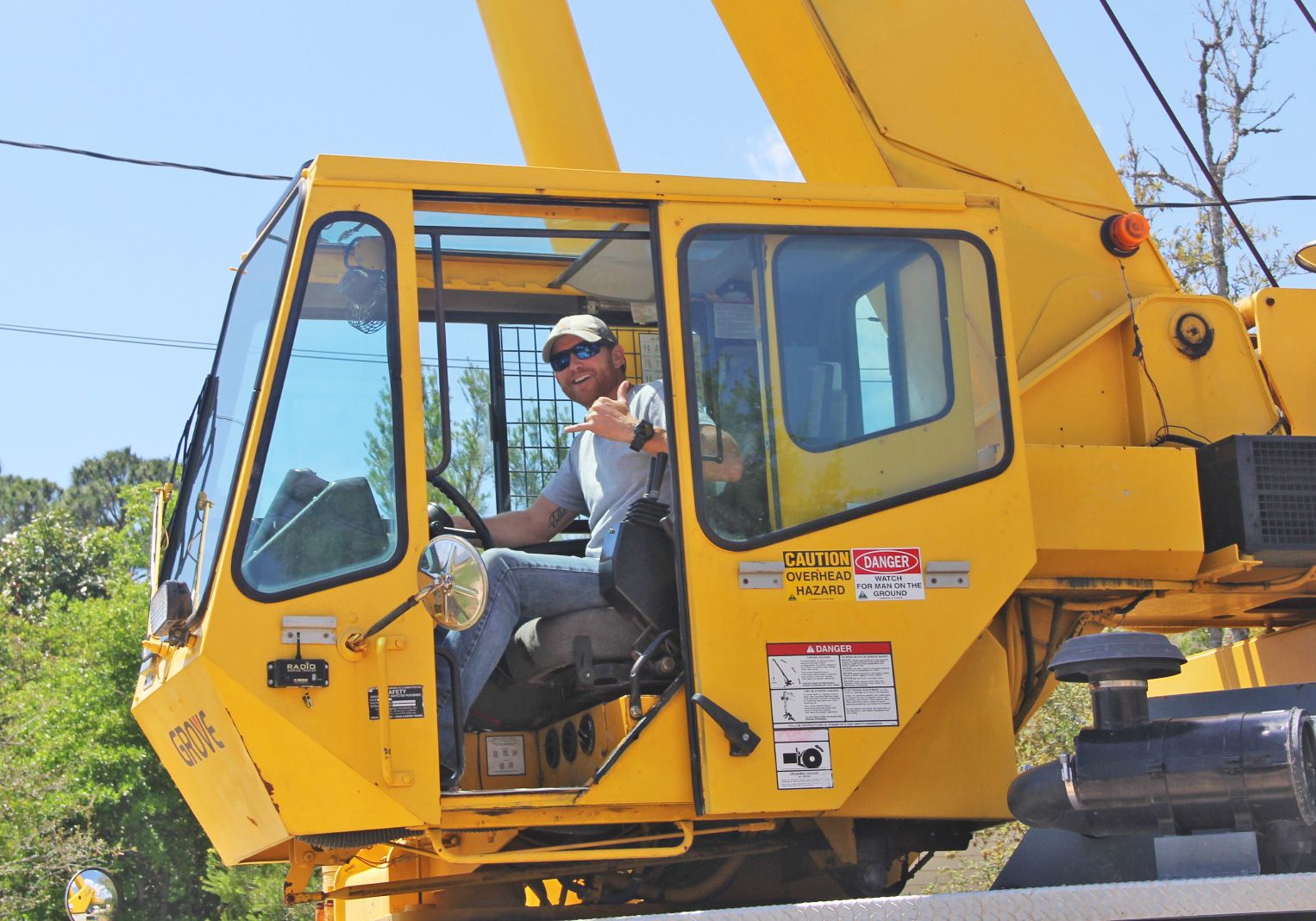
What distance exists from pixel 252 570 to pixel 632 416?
1.17 metres

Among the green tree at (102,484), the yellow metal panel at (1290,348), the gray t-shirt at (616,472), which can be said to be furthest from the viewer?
the green tree at (102,484)

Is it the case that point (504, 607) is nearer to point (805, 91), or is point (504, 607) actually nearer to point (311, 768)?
point (311, 768)

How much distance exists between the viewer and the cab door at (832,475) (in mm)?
4098

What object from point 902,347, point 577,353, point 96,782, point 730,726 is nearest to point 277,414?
point 577,353

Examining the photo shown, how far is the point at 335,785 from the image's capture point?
147 inches

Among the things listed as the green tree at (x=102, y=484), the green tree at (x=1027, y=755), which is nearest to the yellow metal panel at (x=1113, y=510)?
the green tree at (x=1027, y=755)

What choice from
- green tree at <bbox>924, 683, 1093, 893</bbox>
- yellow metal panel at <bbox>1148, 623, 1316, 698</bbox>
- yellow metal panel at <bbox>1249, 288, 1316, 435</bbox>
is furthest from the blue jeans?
green tree at <bbox>924, 683, 1093, 893</bbox>

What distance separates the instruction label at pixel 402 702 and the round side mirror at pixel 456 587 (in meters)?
0.19

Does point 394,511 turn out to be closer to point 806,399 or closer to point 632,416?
point 632,416

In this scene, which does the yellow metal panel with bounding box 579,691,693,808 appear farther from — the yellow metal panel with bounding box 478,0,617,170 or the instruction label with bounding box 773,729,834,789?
the yellow metal panel with bounding box 478,0,617,170

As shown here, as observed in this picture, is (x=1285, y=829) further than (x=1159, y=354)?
No

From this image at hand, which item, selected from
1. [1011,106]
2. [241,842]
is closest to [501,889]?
[241,842]

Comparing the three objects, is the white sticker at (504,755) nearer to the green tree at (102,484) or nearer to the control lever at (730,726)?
the control lever at (730,726)

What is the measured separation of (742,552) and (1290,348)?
2307 millimetres
